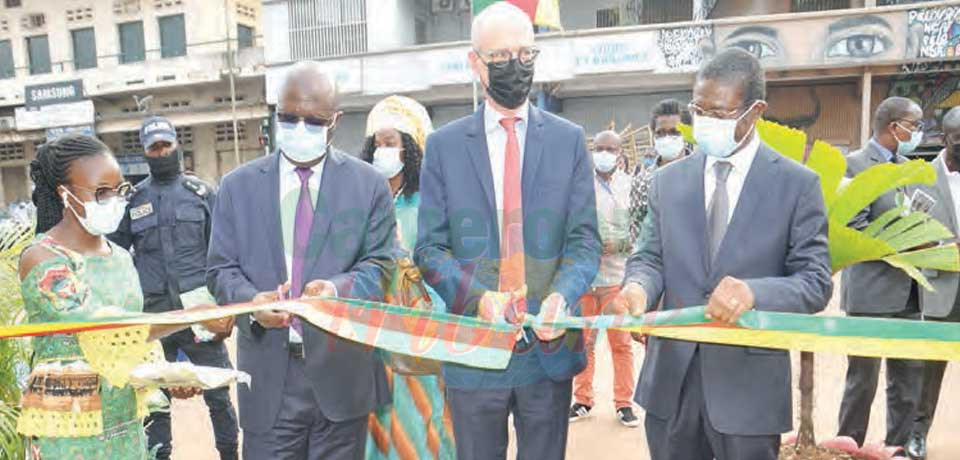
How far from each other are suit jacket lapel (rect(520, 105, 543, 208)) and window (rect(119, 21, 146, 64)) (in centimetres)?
2549

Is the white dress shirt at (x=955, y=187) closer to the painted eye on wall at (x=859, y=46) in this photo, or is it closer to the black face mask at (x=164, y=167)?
the black face mask at (x=164, y=167)

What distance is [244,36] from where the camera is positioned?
79.6 ft

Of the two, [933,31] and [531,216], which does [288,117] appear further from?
[933,31]

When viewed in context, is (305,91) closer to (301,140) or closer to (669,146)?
(301,140)

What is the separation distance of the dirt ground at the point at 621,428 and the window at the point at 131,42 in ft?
75.2

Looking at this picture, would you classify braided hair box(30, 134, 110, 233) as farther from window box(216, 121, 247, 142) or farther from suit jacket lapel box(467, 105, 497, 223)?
window box(216, 121, 247, 142)

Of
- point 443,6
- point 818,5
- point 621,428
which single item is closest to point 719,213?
point 621,428

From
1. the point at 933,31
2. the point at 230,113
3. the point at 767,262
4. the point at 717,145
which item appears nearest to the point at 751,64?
the point at 717,145

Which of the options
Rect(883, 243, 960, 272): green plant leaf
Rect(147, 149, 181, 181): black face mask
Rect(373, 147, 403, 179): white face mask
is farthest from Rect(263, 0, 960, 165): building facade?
Rect(883, 243, 960, 272): green plant leaf

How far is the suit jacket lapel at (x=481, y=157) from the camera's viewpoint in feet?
7.36

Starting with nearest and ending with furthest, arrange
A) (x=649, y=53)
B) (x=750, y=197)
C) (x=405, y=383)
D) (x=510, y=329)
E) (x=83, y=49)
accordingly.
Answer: (x=750, y=197), (x=510, y=329), (x=405, y=383), (x=649, y=53), (x=83, y=49)

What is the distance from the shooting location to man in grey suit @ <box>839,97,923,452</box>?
11.1 feet

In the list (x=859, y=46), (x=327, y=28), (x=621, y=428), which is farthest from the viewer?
(x=327, y=28)

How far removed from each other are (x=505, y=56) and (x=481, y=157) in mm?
348
